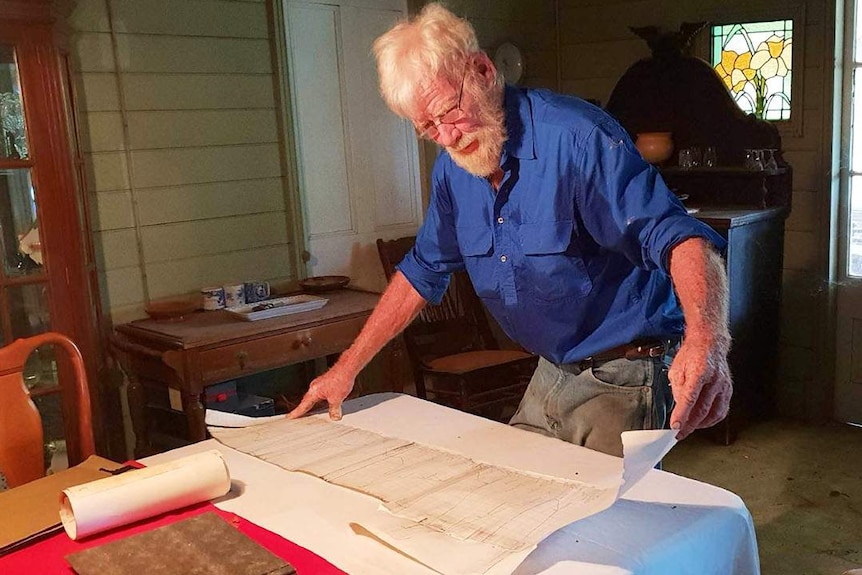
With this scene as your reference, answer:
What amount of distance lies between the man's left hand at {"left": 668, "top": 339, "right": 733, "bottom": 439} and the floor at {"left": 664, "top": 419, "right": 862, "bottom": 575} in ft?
5.67

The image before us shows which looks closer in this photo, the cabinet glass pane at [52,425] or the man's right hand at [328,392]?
the man's right hand at [328,392]

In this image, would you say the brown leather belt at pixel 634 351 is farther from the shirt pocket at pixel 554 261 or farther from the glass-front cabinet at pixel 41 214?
the glass-front cabinet at pixel 41 214

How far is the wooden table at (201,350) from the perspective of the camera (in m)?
2.86

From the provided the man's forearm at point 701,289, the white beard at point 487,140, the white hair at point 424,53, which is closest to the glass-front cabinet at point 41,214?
the white hair at point 424,53

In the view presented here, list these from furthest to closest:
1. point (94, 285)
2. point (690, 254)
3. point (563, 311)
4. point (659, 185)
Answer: point (94, 285), point (563, 311), point (659, 185), point (690, 254)

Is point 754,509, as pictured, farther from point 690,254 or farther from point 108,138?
point 108,138

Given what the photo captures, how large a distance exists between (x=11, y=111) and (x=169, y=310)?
0.84 meters

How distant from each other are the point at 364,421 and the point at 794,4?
2897 millimetres

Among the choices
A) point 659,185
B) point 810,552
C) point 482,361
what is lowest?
point 810,552

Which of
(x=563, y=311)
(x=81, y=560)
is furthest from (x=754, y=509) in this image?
(x=81, y=560)

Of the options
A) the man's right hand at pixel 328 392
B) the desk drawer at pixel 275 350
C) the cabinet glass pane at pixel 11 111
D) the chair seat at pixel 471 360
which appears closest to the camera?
the man's right hand at pixel 328 392

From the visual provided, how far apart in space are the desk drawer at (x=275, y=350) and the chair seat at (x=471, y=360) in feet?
1.83

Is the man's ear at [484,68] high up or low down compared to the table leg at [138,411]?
up

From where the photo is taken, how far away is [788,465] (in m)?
3.53
